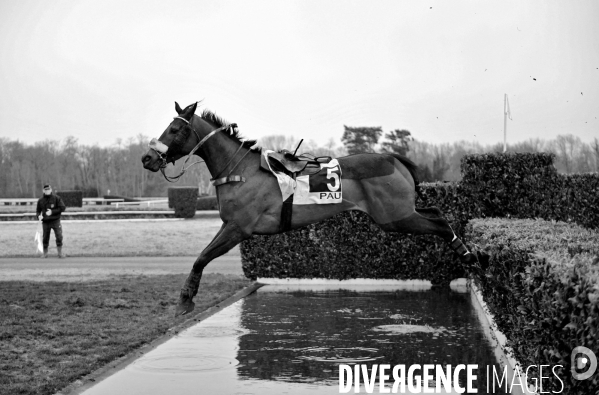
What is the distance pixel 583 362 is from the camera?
421 centimetres

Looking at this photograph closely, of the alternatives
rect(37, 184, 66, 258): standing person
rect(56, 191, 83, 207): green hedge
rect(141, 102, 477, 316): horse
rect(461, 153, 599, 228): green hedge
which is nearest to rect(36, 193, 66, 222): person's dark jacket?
rect(37, 184, 66, 258): standing person

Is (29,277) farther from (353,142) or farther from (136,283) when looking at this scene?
(353,142)

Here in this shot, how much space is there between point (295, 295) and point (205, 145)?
14.3 ft

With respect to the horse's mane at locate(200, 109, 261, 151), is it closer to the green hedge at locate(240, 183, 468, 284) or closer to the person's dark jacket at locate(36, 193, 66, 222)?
the green hedge at locate(240, 183, 468, 284)

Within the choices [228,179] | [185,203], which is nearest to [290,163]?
[228,179]

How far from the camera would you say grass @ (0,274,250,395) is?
7055mm

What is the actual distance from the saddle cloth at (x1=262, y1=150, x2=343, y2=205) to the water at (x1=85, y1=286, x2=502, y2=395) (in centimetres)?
161

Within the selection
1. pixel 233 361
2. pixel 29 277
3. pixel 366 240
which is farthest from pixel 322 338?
pixel 29 277

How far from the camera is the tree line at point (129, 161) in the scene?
48.4m

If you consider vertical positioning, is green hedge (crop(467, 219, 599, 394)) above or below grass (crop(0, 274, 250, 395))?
above

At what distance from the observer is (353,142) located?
2330 inches

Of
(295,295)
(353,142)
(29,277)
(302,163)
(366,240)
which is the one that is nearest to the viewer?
(302,163)

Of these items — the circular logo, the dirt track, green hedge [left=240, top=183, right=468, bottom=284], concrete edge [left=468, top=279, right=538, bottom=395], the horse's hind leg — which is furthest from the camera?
the dirt track

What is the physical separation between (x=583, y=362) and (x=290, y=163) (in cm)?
549
